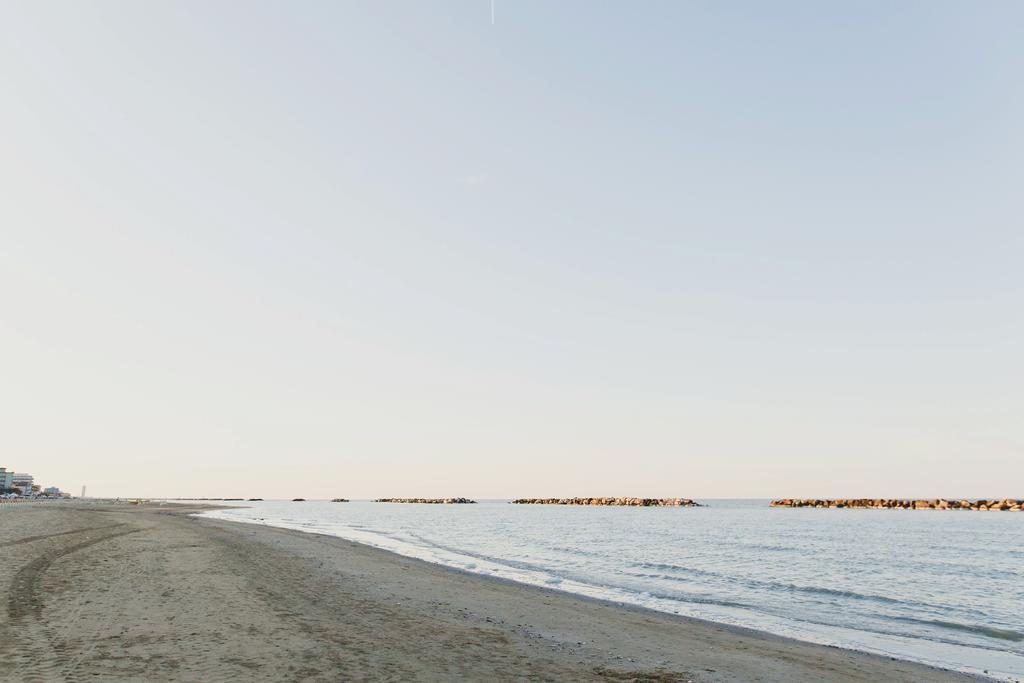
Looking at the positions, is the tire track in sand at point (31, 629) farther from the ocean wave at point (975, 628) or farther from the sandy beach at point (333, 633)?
the ocean wave at point (975, 628)

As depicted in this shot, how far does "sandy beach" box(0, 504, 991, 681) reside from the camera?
10.8 meters

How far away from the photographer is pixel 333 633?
13.8 metres

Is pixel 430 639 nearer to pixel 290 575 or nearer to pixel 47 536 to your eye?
pixel 290 575

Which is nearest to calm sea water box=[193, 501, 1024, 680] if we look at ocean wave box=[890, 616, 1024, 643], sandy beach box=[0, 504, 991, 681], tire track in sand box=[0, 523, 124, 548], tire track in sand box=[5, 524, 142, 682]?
ocean wave box=[890, 616, 1024, 643]

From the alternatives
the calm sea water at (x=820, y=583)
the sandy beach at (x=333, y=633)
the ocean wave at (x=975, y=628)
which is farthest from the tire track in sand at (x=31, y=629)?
the ocean wave at (x=975, y=628)

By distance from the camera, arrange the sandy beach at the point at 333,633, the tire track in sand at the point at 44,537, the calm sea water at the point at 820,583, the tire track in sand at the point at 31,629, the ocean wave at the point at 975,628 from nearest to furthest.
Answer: the tire track in sand at the point at 31,629 < the sandy beach at the point at 333,633 < the calm sea water at the point at 820,583 < the ocean wave at the point at 975,628 < the tire track in sand at the point at 44,537

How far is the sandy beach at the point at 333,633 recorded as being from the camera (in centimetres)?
1084

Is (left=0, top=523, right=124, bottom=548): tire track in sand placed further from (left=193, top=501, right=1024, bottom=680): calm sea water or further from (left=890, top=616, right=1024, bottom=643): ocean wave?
(left=890, top=616, right=1024, bottom=643): ocean wave

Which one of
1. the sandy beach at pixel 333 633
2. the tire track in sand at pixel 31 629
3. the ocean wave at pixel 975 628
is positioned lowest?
the ocean wave at pixel 975 628

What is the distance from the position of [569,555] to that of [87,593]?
3374cm

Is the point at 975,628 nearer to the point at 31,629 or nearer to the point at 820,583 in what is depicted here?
the point at 820,583

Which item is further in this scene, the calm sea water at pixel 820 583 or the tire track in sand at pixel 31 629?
the calm sea water at pixel 820 583

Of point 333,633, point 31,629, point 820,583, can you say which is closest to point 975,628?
point 820,583

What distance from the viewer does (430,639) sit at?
14188 millimetres
